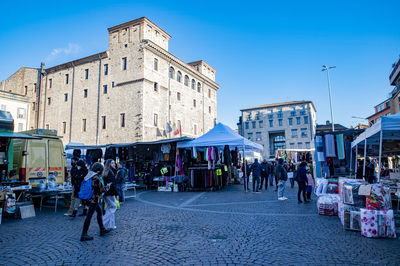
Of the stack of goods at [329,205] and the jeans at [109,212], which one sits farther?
the stack of goods at [329,205]

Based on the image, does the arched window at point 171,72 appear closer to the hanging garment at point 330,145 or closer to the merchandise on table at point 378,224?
the hanging garment at point 330,145

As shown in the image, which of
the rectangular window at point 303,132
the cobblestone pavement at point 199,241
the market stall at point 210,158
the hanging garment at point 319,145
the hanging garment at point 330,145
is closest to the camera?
the cobblestone pavement at point 199,241

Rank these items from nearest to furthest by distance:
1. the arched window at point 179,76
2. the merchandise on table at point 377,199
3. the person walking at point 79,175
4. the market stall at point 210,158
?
the merchandise on table at point 377,199, the person walking at point 79,175, the market stall at point 210,158, the arched window at point 179,76

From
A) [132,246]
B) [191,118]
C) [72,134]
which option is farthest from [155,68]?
[132,246]

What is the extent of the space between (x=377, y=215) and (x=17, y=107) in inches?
1783

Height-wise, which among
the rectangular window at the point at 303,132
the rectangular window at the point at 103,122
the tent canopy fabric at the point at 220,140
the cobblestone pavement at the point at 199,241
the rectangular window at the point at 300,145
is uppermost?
the rectangular window at the point at 303,132

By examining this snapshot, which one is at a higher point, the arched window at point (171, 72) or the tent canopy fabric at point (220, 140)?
the arched window at point (171, 72)

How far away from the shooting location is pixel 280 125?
70.2 m

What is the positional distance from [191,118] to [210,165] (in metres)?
24.2

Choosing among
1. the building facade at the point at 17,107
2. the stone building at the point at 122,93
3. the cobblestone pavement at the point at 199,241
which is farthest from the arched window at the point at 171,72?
the cobblestone pavement at the point at 199,241

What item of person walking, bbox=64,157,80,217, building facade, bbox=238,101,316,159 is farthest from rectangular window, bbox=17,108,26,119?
building facade, bbox=238,101,316,159

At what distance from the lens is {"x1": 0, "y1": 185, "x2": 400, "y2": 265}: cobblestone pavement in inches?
165

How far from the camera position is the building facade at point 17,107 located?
37.3 meters

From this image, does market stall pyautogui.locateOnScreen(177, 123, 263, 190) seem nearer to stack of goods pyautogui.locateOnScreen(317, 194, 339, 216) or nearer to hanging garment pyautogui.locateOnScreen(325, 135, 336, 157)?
hanging garment pyautogui.locateOnScreen(325, 135, 336, 157)
